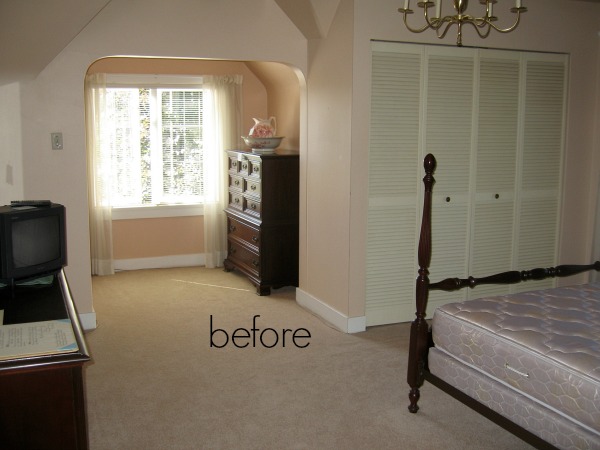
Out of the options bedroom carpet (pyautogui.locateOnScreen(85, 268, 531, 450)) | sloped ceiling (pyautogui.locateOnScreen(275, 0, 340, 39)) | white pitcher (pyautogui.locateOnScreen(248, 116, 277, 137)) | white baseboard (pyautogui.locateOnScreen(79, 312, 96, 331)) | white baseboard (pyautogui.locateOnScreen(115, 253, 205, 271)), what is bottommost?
bedroom carpet (pyautogui.locateOnScreen(85, 268, 531, 450))

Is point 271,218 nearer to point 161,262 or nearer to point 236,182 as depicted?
point 236,182

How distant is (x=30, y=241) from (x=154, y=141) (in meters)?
3.81

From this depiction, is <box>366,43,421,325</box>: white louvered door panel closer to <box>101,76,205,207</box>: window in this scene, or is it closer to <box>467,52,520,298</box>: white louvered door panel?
<box>467,52,520,298</box>: white louvered door panel

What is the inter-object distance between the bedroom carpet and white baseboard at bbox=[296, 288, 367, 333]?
0.19ft

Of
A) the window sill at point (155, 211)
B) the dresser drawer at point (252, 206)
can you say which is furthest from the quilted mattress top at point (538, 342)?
the window sill at point (155, 211)

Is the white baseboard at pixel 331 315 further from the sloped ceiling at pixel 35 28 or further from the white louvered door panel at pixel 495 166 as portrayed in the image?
the sloped ceiling at pixel 35 28

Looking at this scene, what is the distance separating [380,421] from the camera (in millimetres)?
3164

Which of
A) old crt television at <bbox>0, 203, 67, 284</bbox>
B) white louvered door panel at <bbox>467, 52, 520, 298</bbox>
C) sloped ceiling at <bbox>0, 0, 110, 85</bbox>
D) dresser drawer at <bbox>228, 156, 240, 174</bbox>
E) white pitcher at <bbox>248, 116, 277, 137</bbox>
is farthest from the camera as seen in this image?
dresser drawer at <bbox>228, 156, 240, 174</bbox>

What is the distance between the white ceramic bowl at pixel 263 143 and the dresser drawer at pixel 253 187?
0.90 feet

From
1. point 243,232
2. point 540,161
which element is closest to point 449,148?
point 540,161

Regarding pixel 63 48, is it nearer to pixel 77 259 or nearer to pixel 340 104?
pixel 77 259

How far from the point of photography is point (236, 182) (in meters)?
5.97

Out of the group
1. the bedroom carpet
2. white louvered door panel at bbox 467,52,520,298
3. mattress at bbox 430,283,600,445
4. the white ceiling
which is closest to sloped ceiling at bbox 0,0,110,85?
the white ceiling

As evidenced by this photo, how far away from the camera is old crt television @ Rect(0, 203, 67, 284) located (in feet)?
8.10
